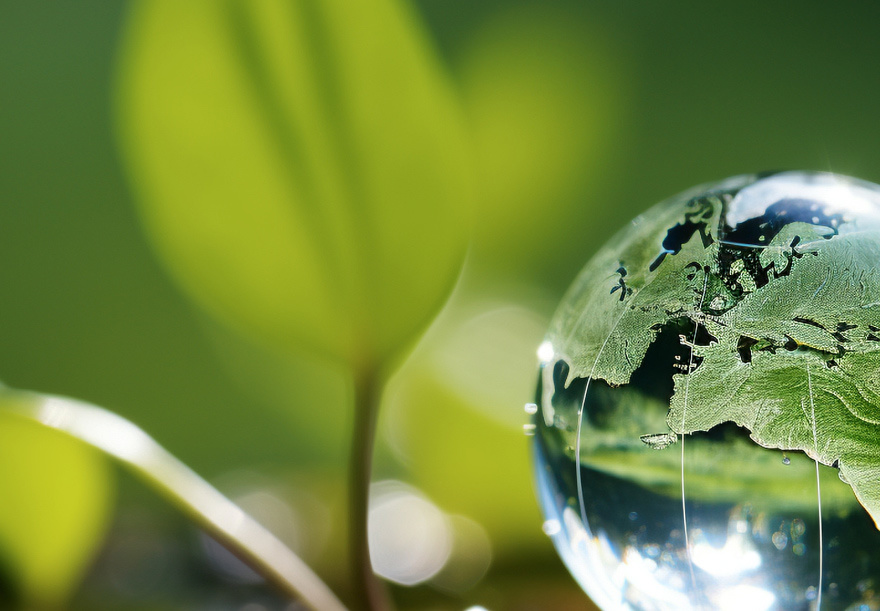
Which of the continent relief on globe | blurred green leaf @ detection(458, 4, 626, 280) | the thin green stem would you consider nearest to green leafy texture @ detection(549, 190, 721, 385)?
the continent relief on globe

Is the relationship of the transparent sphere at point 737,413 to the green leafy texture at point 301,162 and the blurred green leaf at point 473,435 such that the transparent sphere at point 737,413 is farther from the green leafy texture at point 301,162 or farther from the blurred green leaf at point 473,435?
the blurred green leaf at point 473,435

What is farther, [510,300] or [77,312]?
[77,312]

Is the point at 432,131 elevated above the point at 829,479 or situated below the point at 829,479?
above

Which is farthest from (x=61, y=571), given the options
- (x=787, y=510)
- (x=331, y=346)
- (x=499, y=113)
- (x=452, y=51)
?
(x=452, y=51)

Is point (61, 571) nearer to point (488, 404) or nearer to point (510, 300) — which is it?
point (488, 404)

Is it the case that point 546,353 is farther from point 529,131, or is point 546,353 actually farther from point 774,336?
point 529,131

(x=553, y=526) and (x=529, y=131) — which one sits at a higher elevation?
(x=529, y=131)

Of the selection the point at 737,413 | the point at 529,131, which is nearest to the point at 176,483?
the point at 737,413
